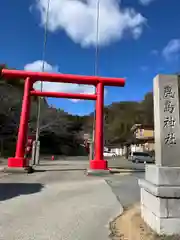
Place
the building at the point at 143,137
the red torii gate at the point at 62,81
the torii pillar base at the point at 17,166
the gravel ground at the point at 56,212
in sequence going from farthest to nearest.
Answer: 1. the building at the point at 143,137
2. the red torii gate at the point at 62,81
3. the torii pillar base at the point at 17,166
4. the gravel ground at the point at 56,212

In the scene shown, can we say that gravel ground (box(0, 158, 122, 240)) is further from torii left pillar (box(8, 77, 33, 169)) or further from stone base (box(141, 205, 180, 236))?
torii left pillar (box(8, 77, 33, 169))

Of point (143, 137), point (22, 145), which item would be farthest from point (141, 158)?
point (22, 145)

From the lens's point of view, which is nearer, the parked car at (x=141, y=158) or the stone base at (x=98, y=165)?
the stone base at (x=98, y=165)

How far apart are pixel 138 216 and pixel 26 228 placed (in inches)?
91.4

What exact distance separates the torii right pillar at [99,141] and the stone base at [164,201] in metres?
9.46

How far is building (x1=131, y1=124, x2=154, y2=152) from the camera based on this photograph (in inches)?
1974

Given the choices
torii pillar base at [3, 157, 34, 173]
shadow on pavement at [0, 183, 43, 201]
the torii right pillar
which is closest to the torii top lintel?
the torii right pillar

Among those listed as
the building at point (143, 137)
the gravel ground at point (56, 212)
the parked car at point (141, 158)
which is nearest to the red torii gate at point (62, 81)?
the gravel ground at point (56, 212)

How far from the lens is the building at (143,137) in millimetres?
50128

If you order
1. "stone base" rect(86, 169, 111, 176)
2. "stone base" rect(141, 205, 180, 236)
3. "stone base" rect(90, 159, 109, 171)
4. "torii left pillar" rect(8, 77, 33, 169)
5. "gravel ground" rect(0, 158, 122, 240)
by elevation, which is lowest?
"gravel ground" rect(0, 158, 122, 240)

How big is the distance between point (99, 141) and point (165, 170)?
33.7 feet

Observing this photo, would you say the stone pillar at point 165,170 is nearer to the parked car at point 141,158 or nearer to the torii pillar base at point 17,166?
the torii pillar base at point 17,166

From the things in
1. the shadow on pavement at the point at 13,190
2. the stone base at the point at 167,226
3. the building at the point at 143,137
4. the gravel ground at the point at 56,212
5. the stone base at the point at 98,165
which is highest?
the building at the point at 143,137

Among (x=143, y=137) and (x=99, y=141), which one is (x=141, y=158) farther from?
(x=143, y=137)
